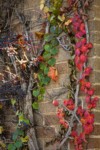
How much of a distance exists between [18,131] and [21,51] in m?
0.72

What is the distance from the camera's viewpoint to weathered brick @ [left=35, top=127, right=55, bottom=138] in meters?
3.34

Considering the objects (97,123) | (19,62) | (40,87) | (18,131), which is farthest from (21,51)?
(97,123)

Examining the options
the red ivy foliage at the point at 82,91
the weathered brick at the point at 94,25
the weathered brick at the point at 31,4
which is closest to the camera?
the red ivy foliage at the point at 82,91

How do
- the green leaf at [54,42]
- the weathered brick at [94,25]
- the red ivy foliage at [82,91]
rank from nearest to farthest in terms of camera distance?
the red ivy foliage at [82,91]
the weathered brick at [94,25]
the green leaf at [54,42]

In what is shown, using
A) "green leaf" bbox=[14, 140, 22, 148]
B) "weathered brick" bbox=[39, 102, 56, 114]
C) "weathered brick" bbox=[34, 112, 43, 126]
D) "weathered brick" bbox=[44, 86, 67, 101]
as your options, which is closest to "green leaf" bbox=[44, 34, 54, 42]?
"weathered brick" bbox=[44, 86, 67, 101]

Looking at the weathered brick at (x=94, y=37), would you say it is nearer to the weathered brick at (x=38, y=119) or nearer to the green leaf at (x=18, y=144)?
the weathered brick at (x=38, y=119)

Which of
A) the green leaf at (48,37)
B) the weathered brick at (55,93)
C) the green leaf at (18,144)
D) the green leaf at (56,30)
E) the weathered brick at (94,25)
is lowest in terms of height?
the green leaf at (18,144)

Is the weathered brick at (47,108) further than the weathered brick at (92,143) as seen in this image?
Yes

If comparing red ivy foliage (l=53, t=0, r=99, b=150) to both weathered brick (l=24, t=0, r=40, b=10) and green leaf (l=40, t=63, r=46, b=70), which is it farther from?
weathered brick (l=24, t=0, r=40, b=10)

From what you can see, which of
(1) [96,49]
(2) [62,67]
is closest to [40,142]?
(2) [62,67]

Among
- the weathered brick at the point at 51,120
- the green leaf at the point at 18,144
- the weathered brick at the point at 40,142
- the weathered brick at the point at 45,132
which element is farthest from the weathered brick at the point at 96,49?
the green leaf at the point at 18,144

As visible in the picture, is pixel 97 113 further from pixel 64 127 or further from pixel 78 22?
pixel 78 22

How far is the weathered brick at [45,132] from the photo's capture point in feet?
11.0

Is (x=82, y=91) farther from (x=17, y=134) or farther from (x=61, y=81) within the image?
(x=17, y=134)
